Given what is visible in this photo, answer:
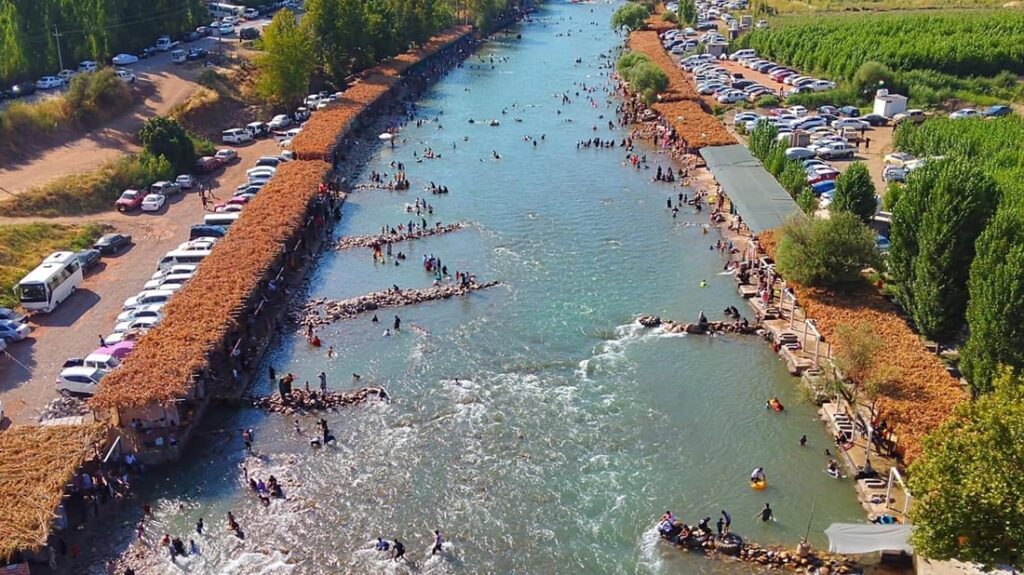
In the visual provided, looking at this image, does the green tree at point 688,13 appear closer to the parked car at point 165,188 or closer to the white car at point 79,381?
the parked car at point 165,188

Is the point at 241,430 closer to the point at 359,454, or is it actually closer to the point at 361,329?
the point at 359,454

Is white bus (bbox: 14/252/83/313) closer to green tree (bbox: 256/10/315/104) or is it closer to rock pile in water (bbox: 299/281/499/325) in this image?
rock pile in water (bbox: 299/281/499/325)

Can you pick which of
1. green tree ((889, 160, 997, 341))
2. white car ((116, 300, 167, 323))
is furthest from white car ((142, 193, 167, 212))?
green tree ((889, 160, 997, 341))

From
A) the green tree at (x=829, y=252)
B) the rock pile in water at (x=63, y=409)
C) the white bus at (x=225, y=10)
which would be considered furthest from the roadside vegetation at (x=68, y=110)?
the green tree at (x=829, y=252)

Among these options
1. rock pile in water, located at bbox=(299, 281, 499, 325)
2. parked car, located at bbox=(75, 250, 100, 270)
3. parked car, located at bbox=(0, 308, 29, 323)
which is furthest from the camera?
parked car, located at bbox=(75, 250, 100, 270)

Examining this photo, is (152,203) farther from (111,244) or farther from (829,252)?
(829,252)

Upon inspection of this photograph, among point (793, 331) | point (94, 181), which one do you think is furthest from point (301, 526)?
point (94, 181)
